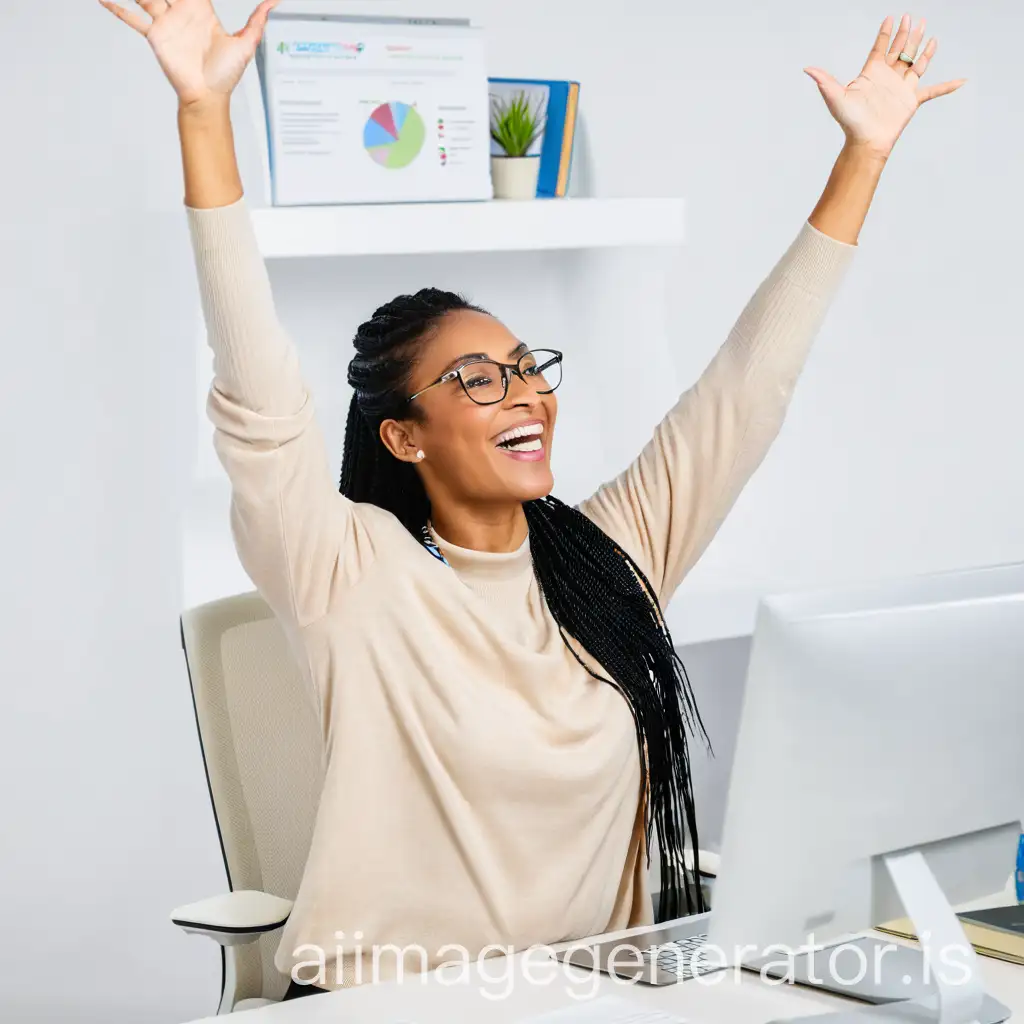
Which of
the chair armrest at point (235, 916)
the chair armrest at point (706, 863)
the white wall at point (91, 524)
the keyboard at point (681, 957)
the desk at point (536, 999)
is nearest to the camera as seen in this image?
the desk at point (536, 999)

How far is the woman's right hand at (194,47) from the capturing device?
1.51 m

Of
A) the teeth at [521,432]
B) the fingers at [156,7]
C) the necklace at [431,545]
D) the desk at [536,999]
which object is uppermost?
the fingers at [156,7]

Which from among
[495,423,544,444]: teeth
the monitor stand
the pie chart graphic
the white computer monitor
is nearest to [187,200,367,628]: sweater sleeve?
[495,423,544,444]: teeth

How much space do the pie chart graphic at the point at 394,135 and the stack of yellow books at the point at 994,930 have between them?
165 centimetres

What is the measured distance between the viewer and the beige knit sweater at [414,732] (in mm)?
1638

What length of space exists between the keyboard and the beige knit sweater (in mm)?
153

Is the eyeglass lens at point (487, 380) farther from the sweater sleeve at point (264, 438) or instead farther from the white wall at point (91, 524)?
the white wall at point (91, 524)

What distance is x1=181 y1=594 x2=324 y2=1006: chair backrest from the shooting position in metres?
1.91

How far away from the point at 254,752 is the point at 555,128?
5.05 ft

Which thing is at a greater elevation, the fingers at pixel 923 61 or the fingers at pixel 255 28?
the fingers at pixel 923 61

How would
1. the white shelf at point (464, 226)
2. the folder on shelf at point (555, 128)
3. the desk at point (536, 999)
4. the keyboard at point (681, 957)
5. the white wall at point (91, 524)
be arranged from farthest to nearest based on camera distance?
the folder on shelf at point (555, 128) → the white wall at point (91, 524) → the white shelf at point (464, 226) → the keyboard at point (681, 957) → the desk at point (536, 999)

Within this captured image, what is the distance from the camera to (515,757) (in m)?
1.71

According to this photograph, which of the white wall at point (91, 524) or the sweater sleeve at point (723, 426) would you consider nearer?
the sweater sleeve at point (723, 426)

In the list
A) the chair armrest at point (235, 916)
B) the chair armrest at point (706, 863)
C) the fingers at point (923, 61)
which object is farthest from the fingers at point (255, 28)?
the chair armrest at point (706, 863)
